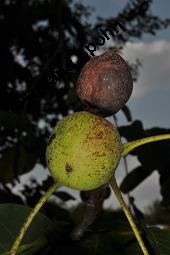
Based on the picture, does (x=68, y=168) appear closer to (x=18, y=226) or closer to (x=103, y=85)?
(x=103, y=85)

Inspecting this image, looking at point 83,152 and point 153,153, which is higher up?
point 83,152

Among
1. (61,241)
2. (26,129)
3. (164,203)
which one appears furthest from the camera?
(26,129)

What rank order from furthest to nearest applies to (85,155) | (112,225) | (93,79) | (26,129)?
1. (26,129)
2. (112,225)
3. (93,79)
4. (85,155)

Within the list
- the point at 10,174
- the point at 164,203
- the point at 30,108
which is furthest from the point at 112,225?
the point at 30,108

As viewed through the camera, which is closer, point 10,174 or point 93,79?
point 93,79

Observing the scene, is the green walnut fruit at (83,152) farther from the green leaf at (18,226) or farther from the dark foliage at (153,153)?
the dark foliage at (153,153)

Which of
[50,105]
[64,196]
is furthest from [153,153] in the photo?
[50,105]

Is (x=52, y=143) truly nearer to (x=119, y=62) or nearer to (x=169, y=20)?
(x=119, y=62)

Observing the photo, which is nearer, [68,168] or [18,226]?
[68,168]
